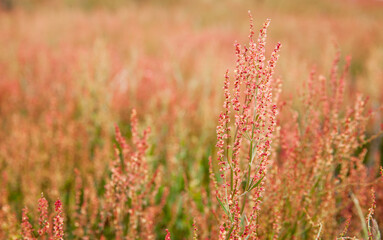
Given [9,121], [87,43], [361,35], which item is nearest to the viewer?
[9,121]

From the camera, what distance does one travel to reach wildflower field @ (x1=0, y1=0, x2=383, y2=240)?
1.08 m

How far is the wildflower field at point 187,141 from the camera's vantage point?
108 centimetres

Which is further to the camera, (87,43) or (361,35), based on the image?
(361,35)

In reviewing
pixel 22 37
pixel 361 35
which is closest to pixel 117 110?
pixel 22 37

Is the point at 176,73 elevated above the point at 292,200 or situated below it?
above

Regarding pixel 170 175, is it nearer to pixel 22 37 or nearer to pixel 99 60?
pixel 99 60

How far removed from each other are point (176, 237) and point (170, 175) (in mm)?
569

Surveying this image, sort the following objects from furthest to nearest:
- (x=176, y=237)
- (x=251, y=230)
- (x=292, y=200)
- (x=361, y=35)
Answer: (x=361, y=35)
(x=176, y=237)
(x=292, y=200)
(x=251, y=230)

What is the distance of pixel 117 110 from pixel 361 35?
6.96 meters

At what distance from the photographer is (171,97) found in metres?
3.34

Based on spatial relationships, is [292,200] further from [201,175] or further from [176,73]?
[176,73]

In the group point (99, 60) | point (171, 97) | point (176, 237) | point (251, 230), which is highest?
point (99, 60)

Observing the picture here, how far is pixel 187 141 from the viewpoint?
2906 mm

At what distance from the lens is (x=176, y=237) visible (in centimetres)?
194
